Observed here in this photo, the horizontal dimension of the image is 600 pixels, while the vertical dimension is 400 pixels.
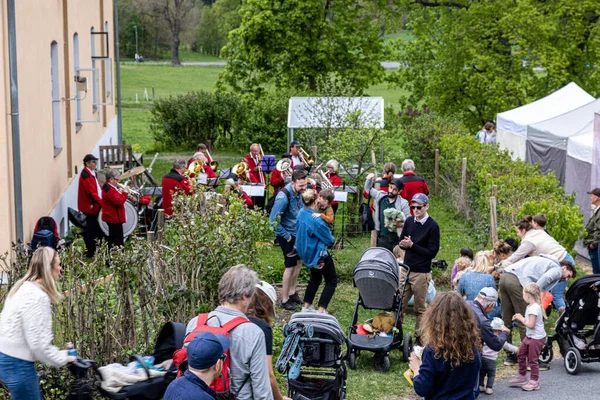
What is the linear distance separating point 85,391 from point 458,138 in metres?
16.4

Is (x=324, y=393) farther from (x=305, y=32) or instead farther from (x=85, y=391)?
(x=305, y=32)

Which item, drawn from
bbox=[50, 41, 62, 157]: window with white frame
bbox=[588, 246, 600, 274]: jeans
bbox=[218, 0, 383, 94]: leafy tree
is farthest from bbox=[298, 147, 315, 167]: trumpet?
bbox=[218, 0, 383, 94]: leafy tree

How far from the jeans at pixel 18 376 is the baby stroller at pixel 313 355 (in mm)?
2245

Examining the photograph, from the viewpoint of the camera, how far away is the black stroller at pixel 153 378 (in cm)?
608

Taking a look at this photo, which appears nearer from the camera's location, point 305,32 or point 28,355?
point 28,355

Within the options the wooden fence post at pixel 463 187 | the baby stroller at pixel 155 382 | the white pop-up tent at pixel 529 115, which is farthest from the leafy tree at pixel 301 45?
the baby stroller at pixel 155 382

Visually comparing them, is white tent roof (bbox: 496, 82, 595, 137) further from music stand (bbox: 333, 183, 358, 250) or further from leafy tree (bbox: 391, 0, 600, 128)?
music stand (bbox: 333, 183, 358, 250)

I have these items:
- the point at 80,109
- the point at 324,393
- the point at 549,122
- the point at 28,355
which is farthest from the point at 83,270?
the point at 549,122

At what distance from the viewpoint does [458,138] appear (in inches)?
Result: 858

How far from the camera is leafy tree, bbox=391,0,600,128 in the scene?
88.6 ft

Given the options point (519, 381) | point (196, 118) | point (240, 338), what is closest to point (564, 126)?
point (519, 381)

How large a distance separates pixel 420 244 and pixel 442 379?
520cm

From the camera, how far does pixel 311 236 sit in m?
11.2

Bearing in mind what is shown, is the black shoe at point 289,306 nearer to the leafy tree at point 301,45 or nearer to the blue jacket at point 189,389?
the blue jacket at point 189,389
